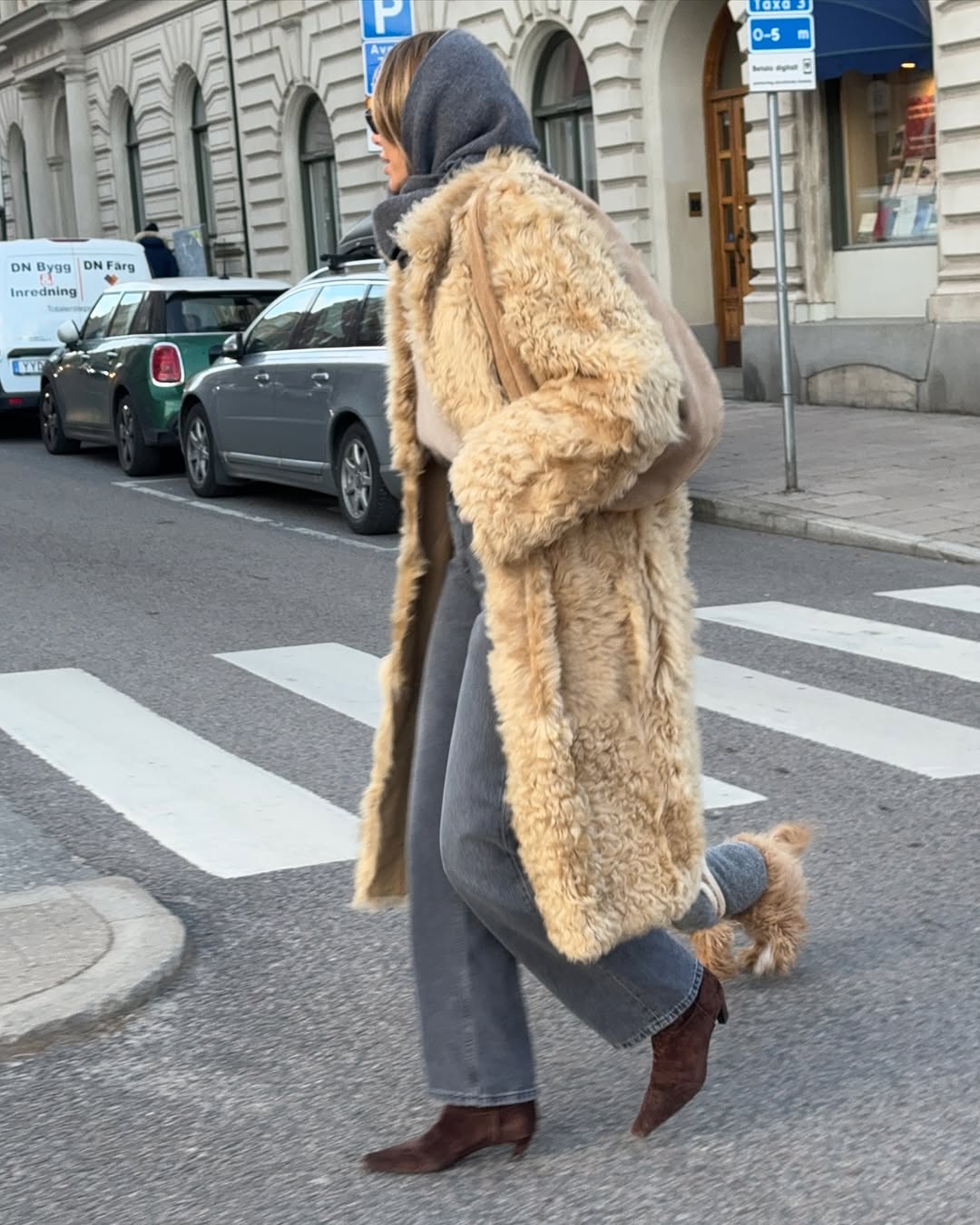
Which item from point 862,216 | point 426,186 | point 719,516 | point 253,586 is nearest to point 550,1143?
point 426,186

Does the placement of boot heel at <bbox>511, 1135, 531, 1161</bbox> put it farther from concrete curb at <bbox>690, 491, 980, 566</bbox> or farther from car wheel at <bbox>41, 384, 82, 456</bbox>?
car wheel at <bbox>41, 384, 82, 456</bbox>

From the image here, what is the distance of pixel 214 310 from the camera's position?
1540 cm

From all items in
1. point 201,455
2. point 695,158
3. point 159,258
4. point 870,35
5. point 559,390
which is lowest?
point 201,455

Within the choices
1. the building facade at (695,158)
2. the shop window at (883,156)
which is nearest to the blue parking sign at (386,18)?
the building facade at (695,158)

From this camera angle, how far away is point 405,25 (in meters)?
14.5

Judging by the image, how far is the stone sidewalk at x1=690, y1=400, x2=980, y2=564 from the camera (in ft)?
35.2

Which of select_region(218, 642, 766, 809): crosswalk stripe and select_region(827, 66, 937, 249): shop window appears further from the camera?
select_region(827, 66, 937, 249): shop window

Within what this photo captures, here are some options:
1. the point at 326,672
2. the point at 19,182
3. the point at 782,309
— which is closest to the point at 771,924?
the point at 326,672

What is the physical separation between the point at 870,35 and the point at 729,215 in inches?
154

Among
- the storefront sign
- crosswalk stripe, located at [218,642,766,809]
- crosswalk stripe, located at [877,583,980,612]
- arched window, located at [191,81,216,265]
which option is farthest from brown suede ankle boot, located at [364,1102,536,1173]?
arched window, located at [191,81,216,265]

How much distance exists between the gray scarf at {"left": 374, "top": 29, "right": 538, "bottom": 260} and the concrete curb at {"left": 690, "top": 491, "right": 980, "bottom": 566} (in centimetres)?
723

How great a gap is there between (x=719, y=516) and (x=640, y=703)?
8.93 metres

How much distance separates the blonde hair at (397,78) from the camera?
10.1 feet

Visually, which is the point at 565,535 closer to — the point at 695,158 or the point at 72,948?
the point at 72,948
